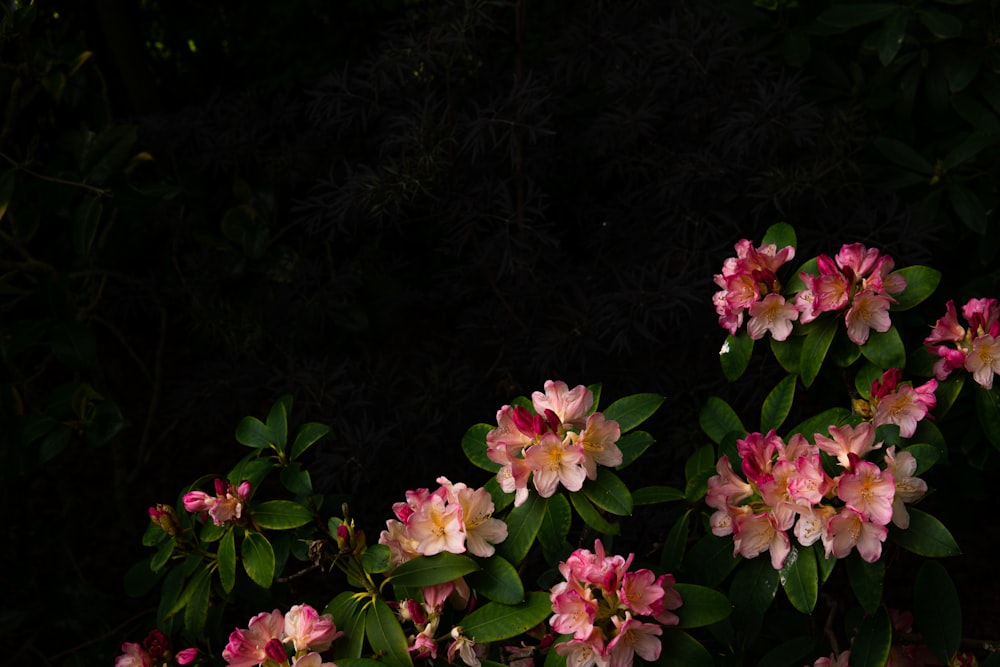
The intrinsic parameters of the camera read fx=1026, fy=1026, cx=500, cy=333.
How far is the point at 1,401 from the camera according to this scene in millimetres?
1854

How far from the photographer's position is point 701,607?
3.63 ft

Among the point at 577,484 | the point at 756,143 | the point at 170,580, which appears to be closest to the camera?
the point at 577,484

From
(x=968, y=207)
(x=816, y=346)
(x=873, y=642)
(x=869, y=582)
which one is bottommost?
(x=968, y=207)

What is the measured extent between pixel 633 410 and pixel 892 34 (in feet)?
3.88

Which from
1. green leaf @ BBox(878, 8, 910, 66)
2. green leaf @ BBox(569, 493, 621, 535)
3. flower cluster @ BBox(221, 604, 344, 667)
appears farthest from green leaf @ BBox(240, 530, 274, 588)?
green leaf @ BBox(878, 8, 910, 66)

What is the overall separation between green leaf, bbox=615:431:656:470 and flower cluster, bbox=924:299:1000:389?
1.26ft

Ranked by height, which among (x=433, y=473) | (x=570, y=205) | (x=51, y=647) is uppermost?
(x=570, y=205)

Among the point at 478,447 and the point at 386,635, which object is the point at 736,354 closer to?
the point at 478,447

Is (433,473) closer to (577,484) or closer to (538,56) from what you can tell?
(577,484)

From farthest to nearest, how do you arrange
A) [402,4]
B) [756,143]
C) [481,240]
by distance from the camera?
[402,4] → [481,240] → [756,143]

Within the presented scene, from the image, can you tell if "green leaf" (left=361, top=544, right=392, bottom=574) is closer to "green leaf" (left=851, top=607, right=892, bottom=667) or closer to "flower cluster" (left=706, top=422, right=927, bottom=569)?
"flower cluster" (left=706, top=422, right=927, bottom=569)

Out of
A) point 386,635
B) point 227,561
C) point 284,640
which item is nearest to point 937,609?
point 386,635

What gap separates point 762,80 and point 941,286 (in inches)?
27.7

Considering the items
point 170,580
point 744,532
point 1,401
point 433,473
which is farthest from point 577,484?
point 1,401
